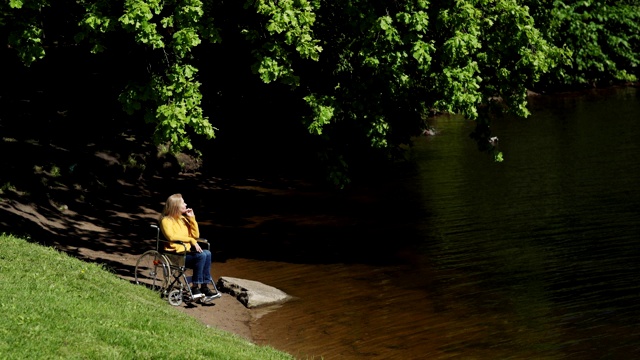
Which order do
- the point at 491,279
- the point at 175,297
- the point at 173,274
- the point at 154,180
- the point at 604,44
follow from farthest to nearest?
the point at 604,44 < the point at 154,180 < the point at 491,279 < the point at 173,274 < the point at 175,297

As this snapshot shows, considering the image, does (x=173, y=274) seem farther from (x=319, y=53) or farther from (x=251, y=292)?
(x=319, y=53)

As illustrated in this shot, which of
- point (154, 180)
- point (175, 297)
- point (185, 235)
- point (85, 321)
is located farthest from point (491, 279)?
point (154, 180)

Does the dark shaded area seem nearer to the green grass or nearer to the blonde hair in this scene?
the blonde hair

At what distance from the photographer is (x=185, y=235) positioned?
1562 centimetres

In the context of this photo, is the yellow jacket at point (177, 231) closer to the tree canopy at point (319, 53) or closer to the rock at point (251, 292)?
the rock at point (251, 292)

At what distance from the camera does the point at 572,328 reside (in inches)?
570

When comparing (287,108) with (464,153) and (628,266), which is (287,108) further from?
(464,153)

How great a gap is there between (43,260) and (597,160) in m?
22.9


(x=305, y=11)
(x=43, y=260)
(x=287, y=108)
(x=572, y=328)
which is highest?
(x=305, y=11)

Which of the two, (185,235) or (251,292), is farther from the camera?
(251,292)

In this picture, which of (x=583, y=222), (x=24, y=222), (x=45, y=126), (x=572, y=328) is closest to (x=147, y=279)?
(x=24, y=222)

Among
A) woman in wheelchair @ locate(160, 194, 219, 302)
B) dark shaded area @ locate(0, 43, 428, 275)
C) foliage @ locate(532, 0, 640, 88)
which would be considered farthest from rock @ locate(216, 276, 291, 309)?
foliage @ locate(532, 0, 640, 88)

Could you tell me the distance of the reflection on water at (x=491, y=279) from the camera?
14172mm

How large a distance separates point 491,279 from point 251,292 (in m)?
4.82
